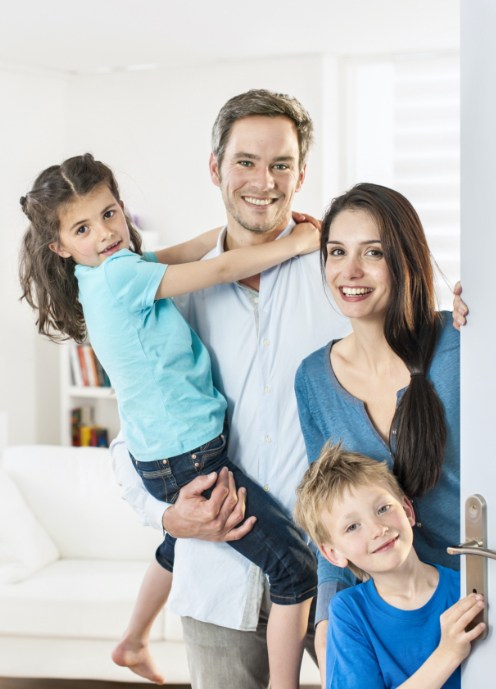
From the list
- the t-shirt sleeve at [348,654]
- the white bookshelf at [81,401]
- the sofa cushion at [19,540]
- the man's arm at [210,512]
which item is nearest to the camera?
the t-shirt sleeve at [348,654]

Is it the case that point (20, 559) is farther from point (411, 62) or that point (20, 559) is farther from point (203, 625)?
point (411, 62)

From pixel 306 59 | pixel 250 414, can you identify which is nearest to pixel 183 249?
pixel 250 414

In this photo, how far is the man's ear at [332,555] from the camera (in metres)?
1.60

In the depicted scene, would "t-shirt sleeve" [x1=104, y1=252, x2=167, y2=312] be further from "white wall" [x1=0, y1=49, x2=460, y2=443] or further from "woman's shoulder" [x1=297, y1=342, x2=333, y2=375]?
"white wall" [x1=0, y1=49, x2=460, y2=443]

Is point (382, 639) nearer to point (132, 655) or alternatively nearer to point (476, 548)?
point (476, 548)

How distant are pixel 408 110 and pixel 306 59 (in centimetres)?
64

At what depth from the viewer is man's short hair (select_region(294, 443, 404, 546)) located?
157 centimetres

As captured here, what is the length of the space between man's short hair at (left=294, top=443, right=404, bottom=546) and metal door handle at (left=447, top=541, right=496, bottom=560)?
20 centimetres

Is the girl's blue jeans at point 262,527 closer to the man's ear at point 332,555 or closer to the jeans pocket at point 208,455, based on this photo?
the jeans pocket at point 208,455

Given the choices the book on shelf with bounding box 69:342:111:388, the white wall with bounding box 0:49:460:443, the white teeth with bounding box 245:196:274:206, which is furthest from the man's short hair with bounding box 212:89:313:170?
the book on shelf with bounding box 69:342:111:388

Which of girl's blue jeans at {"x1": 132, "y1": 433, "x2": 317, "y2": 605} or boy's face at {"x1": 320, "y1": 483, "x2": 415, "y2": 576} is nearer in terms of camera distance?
boy's face at {"x1": 320, "y1": 483, "x2": 415, "y2": 576}

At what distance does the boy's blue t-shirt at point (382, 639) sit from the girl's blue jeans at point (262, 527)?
0.93ft

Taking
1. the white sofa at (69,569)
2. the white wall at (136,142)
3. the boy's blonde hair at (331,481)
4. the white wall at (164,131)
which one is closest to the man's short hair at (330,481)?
the boy's blonde hair at (331,481)

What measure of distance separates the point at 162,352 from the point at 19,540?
2276 millimetres
